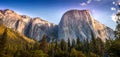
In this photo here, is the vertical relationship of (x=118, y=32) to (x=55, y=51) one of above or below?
above

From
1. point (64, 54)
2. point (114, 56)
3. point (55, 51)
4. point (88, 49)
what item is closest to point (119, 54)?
point (114, 56)

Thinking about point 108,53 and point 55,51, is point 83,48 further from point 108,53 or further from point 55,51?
point 108,53

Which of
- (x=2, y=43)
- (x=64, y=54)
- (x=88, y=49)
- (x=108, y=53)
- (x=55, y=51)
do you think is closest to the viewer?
(x=108, y=53)

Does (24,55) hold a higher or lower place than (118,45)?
lower

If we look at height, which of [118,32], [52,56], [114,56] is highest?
[118,32]

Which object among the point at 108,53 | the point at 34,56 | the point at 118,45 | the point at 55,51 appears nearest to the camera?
the point at 118,45

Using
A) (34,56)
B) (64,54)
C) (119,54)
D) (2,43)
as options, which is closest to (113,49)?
(119,54)

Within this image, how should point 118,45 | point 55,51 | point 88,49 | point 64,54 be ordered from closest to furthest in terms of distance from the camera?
point 118,45 < point 64,54 < point 55,51 < point 88,49

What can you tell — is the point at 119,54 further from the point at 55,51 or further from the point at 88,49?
the point at 88,49

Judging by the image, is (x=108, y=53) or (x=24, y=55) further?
(x=24, y=55)
